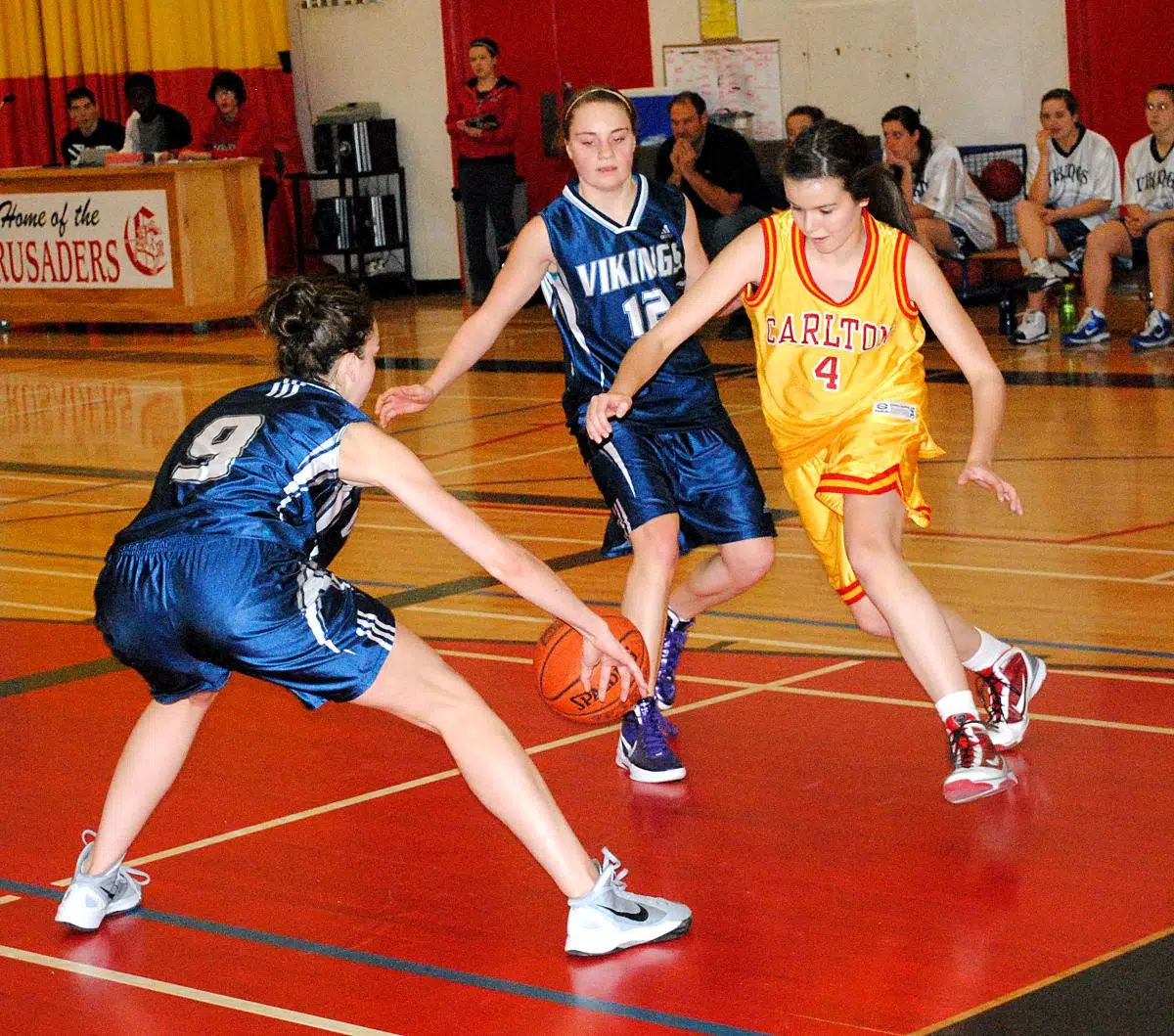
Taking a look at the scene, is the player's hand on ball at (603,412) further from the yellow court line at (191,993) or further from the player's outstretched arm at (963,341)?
the yellow court line at (191,993)

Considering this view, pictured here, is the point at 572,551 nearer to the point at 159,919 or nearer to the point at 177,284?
the point at 159,919

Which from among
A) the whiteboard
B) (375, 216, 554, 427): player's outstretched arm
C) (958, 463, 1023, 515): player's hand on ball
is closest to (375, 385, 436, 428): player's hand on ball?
(375, 216, 554, 427): player's outstretched arm

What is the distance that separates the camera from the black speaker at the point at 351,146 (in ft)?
53.1

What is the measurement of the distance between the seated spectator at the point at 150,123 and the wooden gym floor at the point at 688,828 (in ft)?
28.8

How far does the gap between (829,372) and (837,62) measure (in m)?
10.7

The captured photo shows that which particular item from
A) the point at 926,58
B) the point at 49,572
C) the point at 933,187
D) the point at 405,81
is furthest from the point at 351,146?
the point at 49,572

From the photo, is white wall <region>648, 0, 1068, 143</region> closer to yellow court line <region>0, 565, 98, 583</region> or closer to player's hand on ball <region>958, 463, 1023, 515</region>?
yellow court line <region>0, 565, 98, 583</region>

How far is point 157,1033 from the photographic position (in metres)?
2.96

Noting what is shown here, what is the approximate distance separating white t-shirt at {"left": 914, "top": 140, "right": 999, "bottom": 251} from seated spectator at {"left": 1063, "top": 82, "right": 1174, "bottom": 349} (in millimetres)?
1162

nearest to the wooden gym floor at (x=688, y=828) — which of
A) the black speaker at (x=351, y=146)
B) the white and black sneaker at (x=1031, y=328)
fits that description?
the white and black sneaker at (x=1031, y=328)

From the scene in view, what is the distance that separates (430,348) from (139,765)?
30.4 feet

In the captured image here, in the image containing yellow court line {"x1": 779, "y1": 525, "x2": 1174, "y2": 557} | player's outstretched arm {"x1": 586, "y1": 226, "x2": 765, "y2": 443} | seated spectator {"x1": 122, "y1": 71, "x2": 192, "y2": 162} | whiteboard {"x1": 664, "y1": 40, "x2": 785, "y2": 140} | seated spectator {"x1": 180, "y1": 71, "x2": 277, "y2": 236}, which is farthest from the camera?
seated spectator {"x1": 180, "y1": 71, "x2": 277, "y2": 236}

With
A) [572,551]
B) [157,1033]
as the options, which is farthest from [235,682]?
[157,1033]

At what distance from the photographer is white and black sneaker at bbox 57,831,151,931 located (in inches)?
134
